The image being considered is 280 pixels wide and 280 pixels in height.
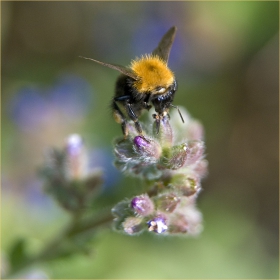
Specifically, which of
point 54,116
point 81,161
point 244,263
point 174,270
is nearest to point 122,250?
point 174,270

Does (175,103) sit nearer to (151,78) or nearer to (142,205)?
(151,78)

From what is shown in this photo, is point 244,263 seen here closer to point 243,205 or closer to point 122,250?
point 243,205

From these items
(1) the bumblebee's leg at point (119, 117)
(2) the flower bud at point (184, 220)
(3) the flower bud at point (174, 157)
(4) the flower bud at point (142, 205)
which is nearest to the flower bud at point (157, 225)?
(4) the flower bud at point (142, 205)

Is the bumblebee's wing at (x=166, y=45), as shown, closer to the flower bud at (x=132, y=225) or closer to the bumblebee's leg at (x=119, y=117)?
the bumblebee's leg at (x=119, y=117)

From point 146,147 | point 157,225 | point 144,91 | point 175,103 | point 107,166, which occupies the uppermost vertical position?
point 175,103

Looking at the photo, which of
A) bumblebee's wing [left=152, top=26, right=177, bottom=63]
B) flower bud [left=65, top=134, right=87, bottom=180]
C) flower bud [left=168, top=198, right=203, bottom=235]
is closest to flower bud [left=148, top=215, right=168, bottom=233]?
flower bud [left=168, top=198, right=203, bottom=235]

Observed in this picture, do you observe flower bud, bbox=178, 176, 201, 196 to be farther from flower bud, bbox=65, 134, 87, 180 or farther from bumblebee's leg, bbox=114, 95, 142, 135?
flower bud, bbox=65, 134, 87, 180

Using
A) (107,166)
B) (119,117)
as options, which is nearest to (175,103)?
(107,166)
